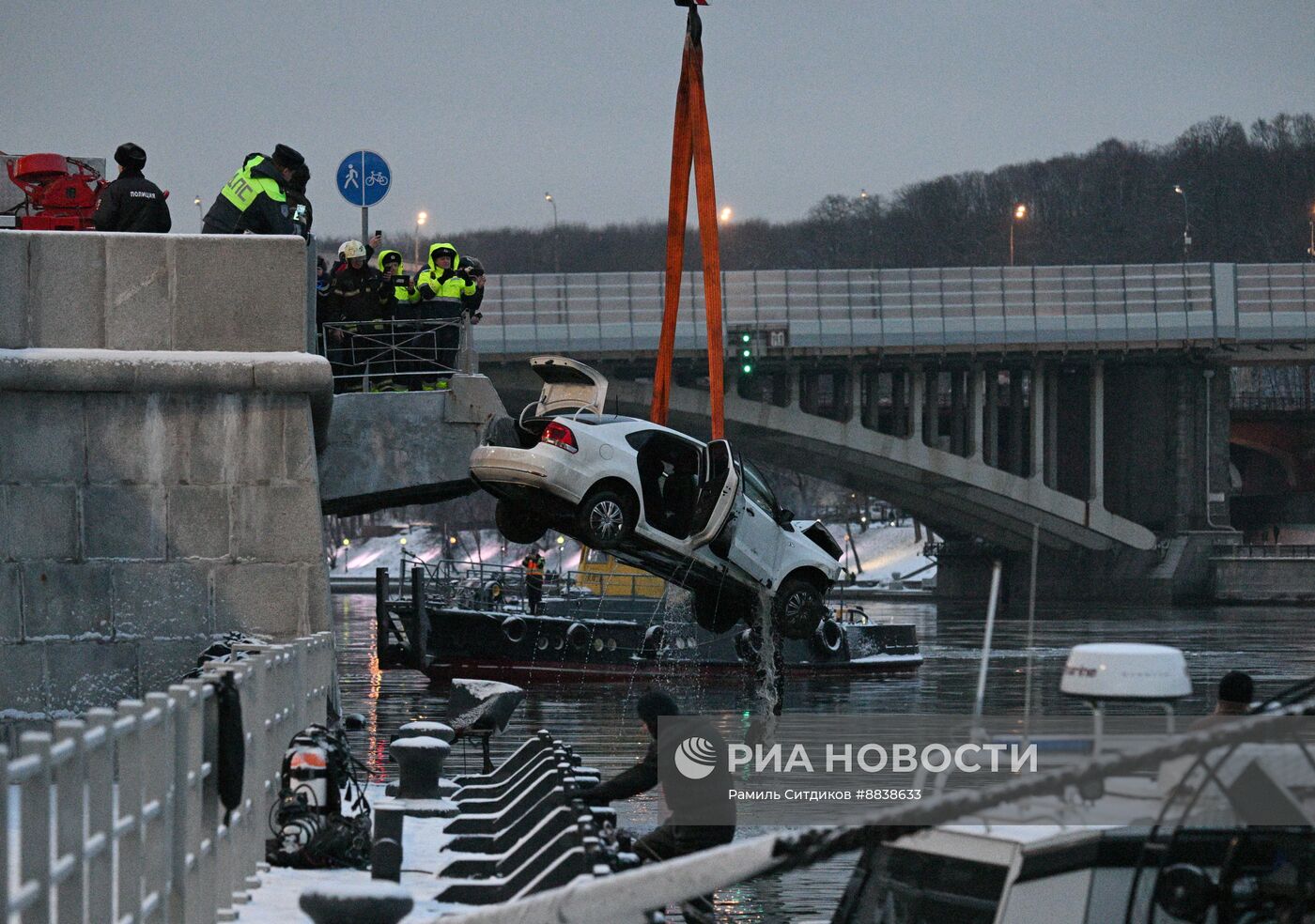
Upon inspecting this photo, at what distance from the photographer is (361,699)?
29906 millimetres

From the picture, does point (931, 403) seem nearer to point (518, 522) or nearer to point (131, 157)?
point (518, 522)

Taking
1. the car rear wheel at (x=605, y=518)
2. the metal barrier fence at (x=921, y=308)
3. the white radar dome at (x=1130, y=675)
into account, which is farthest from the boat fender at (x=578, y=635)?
the white radar dome at (x=1130, y=675)

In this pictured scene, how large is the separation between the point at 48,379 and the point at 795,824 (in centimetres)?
593

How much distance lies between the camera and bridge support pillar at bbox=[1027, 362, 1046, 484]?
5841 centimetres

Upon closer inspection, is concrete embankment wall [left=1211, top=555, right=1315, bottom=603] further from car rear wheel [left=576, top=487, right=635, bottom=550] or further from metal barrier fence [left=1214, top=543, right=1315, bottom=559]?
car rear wheel [left=576, top=487, right=635, bottom=550]

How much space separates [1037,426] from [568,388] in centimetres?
3965

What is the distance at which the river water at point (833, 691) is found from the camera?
506 inches

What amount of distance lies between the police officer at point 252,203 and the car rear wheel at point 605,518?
4.98 meters

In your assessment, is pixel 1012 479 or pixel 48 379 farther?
pixel 1012 479

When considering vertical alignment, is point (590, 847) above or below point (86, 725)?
below

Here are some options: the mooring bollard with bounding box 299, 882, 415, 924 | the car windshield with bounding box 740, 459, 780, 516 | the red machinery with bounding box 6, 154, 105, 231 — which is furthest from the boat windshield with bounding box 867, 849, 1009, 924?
the car windshield with bounding box 740, 459, 780, 516

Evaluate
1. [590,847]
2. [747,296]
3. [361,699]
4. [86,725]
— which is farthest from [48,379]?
[747,296]

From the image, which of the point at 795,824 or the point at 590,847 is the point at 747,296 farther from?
the point at 590,847

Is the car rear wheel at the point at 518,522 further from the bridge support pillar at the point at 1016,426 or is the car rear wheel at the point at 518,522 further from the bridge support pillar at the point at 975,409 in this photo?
the bridge support pillar at the point at 1016,426
